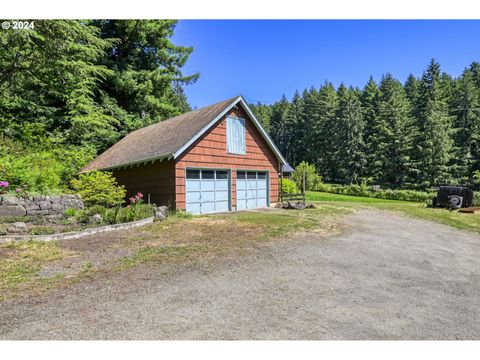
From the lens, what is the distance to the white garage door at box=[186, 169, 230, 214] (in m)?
14.7

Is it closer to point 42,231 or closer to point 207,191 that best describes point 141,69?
point 207,191

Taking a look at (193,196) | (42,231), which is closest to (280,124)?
(193,196)

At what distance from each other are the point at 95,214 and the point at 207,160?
582cm

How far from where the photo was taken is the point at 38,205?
11.3 meters

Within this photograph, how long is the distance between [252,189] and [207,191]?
3.17 m

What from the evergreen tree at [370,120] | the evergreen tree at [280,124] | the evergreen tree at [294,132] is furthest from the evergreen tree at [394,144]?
the evergreen tree at [280,124]

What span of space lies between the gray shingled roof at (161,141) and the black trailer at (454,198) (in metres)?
14.3

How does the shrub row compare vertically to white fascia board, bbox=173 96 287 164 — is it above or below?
below

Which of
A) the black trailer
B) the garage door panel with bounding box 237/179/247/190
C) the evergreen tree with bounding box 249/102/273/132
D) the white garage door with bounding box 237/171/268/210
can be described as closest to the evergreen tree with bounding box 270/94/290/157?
the evergreen tree with bounding box 249/102/273/132

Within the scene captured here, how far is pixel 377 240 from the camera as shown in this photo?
9711mm

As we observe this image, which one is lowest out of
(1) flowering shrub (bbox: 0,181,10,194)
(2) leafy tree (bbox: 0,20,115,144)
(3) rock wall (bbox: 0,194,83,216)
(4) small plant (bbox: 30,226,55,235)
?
(4) small plant (bbox: 30,226,55,235)

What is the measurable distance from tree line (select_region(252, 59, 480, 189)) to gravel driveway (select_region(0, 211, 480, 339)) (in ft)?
130

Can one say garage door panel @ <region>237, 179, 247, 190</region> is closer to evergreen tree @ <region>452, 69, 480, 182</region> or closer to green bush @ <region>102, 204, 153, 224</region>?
green bush @ <region>102, 204, 153, 224</region>

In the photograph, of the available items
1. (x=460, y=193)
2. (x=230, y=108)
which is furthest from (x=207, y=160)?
(x=460, y=193)
